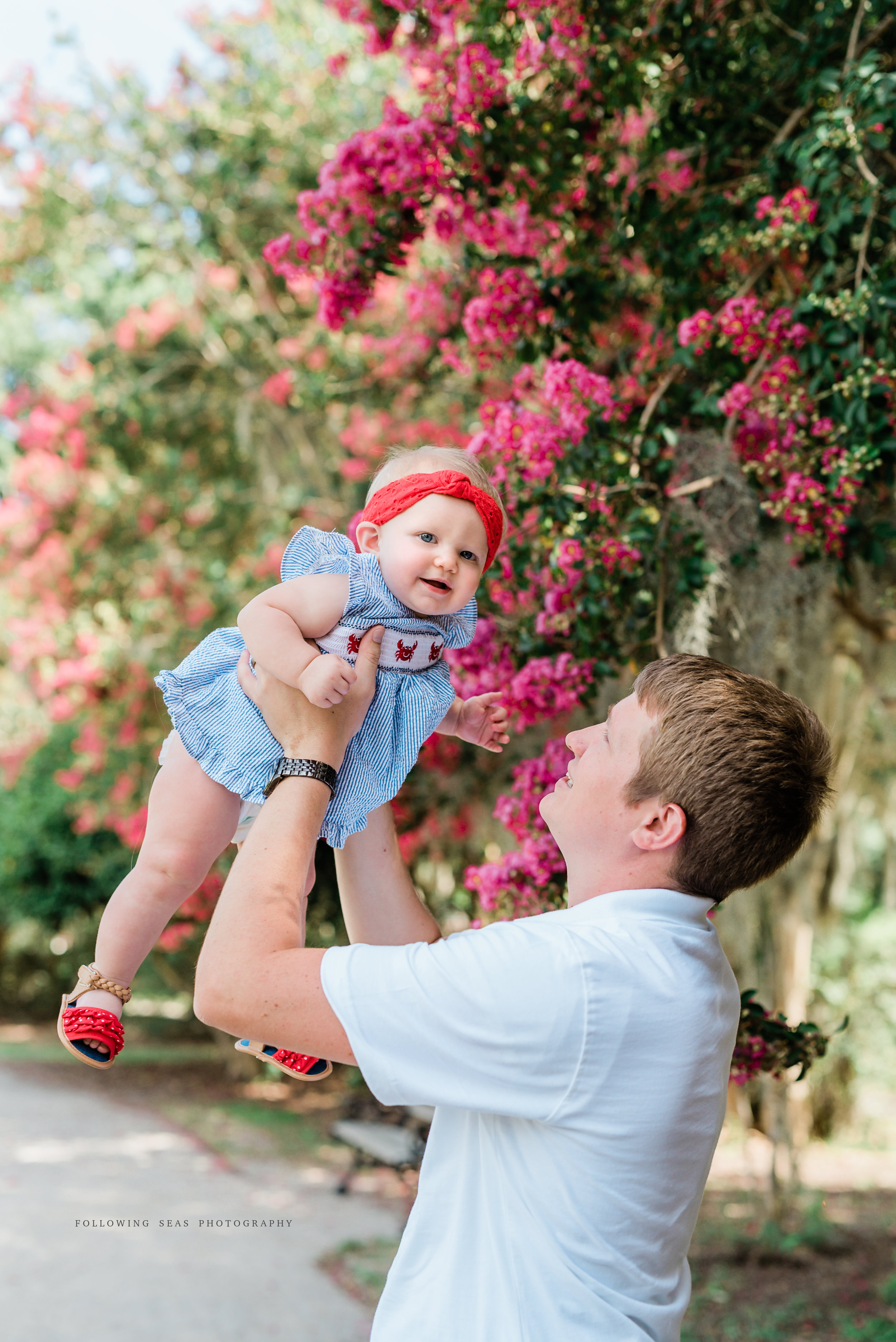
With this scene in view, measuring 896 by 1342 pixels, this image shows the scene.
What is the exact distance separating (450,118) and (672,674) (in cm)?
213

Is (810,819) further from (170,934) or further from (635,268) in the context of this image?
(170,934)

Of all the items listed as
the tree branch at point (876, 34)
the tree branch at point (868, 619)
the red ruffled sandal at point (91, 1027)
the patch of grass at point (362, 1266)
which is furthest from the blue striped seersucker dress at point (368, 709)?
the patch of grass at point (362, 1266)

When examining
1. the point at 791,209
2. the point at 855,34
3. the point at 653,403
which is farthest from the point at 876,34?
the point at 653,403

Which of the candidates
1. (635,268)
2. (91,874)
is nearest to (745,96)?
(635,268)

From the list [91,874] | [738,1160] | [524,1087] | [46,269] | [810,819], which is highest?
[46,269]

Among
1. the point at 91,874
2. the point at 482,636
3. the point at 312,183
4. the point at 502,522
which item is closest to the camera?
the point at 502,522

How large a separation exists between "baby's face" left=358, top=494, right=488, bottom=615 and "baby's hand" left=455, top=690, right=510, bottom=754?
0.76ft

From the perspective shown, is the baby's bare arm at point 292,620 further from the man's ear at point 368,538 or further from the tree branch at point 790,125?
the tree branch at point 790,125

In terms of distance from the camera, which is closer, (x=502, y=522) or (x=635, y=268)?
(x=502, y=522)

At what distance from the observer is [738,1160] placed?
27.7ft

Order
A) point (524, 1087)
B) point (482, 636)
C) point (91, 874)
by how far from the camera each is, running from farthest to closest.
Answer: point (91, 874), point (482, 636), point (524, 1087)

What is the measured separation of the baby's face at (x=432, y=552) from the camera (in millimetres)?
1568

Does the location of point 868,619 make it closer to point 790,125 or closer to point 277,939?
point 790,125

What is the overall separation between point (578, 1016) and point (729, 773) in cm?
33
